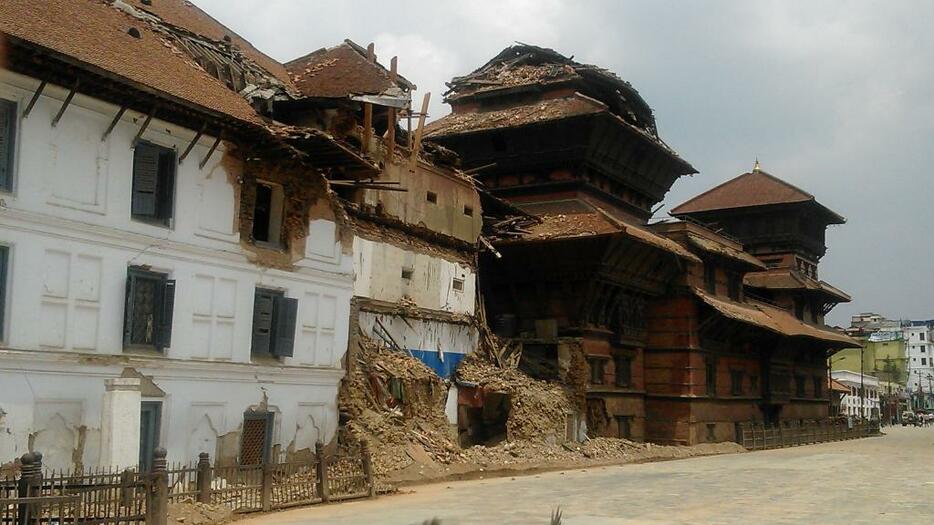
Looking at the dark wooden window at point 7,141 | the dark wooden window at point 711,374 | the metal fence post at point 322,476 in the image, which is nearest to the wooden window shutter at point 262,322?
the metal fence post at point 322,476

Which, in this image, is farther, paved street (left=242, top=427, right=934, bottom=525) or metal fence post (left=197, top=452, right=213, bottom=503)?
paved street (left=242, top=427, right=934, bottom=525)

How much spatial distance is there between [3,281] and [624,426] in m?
25.2

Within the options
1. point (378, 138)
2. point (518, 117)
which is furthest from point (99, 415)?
point (518, 117)

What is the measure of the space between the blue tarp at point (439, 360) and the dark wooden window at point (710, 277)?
16.1 meters

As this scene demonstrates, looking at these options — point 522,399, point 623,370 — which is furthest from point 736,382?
point 522,399

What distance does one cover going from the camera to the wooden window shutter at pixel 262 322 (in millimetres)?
20000

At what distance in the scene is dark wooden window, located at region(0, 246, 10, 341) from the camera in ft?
49.1

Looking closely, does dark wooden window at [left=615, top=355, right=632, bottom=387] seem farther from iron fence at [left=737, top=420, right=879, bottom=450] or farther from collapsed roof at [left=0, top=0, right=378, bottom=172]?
collapsed roof at [left=0, top=0, right=378, bottom=172]

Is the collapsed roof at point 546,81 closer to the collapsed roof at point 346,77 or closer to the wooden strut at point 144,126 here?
the collapsed roof at point 346,77

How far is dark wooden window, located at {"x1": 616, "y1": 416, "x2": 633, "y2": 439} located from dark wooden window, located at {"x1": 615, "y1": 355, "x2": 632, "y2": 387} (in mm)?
1226

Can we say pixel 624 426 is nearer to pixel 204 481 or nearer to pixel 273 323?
pixel 273 323

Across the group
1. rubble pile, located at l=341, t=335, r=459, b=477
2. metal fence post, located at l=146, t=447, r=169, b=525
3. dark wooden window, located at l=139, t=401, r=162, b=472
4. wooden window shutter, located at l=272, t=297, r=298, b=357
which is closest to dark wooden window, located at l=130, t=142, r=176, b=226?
dark wooden window, located at l=139, t=401, r=162, b=472

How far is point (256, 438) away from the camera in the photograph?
1980 centimetres

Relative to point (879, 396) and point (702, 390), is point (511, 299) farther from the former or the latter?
point (879, 396)
